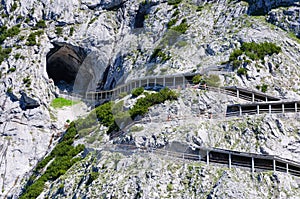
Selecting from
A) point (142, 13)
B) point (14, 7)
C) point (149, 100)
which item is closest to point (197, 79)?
point (149, 100)

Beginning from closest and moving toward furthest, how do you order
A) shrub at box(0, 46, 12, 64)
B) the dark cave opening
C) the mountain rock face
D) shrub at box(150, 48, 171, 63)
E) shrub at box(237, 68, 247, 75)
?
the mountain rock face → shrub at box(237, 68, 247, 75) → shrub at box(150, 48, 171, 63) → shrub at box(0, 46, 12, 64) → the dark cave opening

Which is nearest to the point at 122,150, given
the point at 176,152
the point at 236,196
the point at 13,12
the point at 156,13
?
the point at 176,152

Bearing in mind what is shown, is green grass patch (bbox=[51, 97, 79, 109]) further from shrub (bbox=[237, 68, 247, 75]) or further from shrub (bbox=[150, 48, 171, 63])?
shrub (bbox=[237, 68, 247, 75])

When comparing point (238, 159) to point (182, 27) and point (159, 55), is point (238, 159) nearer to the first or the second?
point (159, 55)

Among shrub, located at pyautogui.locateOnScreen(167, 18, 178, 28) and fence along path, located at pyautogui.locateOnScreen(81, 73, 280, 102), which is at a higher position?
shrub, located at pyautogui.locateOnScreen(167, 18, 178, 28)

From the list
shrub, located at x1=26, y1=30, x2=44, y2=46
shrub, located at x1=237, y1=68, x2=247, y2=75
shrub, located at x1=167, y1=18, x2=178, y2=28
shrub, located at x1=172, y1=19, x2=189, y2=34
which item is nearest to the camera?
shrub, located at x1=237, y1=68, x2=247, y2=75

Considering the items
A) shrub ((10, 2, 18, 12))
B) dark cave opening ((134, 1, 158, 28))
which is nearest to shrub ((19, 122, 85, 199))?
dark cave opening ((134, 1, 158, 28))
